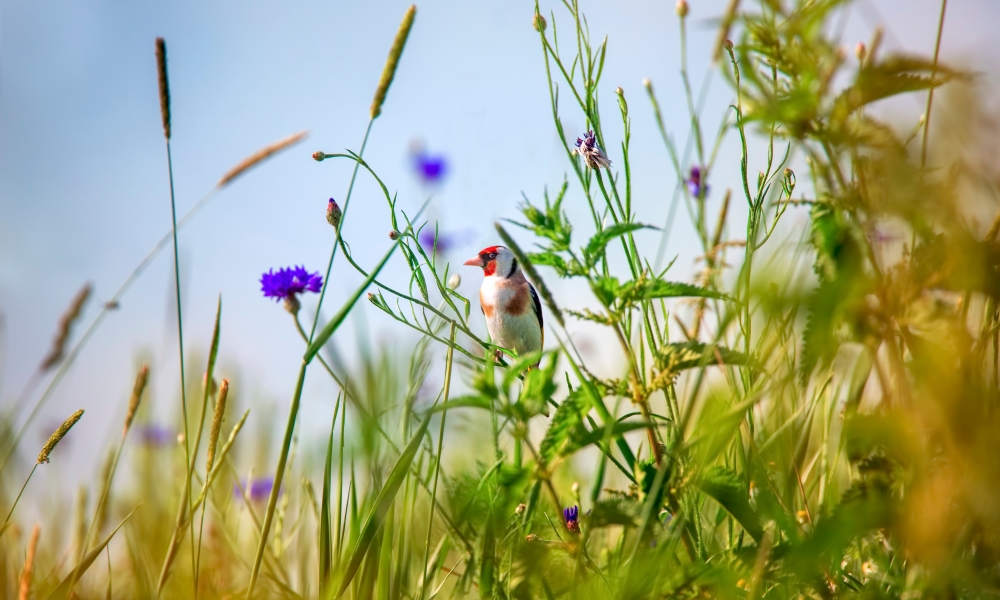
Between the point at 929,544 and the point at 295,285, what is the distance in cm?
142

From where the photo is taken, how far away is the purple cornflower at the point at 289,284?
5.78 ft

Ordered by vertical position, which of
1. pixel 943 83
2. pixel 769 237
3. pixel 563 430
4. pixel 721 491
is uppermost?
pixel 769 237

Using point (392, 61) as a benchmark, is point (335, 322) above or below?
below

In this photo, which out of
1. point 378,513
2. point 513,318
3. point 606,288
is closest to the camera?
point 606,288

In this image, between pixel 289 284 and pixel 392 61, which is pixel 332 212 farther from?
pixel 392 61

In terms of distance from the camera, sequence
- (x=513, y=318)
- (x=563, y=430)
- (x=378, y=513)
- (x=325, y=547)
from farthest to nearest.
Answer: (x=513, y=318) → (x=325, y=547) → (x=378, y=513) → (x=563, y=430)

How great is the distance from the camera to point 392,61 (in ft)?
4.81

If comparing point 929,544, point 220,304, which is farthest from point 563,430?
point 220,304

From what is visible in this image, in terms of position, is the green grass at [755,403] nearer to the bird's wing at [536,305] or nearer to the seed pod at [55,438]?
the seed pod at [55,438]

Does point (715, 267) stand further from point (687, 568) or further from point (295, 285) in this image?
point (295, 285)

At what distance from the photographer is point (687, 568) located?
3.61 ft

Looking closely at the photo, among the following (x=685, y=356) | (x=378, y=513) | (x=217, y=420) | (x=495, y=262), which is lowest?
(x=378, y=513)

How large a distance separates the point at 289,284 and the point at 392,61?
60 centimetres

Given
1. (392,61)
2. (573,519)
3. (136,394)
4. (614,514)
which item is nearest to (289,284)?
(136,394)
